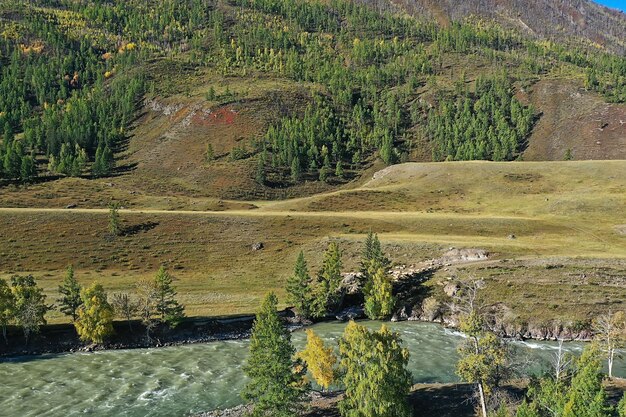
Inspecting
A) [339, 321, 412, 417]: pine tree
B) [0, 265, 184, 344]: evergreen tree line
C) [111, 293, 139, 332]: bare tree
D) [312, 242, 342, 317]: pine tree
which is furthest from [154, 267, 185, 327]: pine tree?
[339, 321, 412, 417]: pine tree

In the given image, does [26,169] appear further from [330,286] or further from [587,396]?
[587,396]

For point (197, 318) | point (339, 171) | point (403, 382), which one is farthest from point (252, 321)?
point (339, 171)

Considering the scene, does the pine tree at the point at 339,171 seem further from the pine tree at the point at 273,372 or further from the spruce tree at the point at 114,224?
the pine tree at the point at 273,372

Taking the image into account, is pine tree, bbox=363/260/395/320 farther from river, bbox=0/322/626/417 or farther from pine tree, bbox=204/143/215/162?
pine tree, bbox=204/143/215/162

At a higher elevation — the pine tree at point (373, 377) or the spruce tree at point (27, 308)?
the pine tree at point (373, 377)

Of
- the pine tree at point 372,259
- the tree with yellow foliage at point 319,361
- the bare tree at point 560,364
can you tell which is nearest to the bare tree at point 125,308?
the tree with yellow foliage at point 319,361

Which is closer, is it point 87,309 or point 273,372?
point 273,372
